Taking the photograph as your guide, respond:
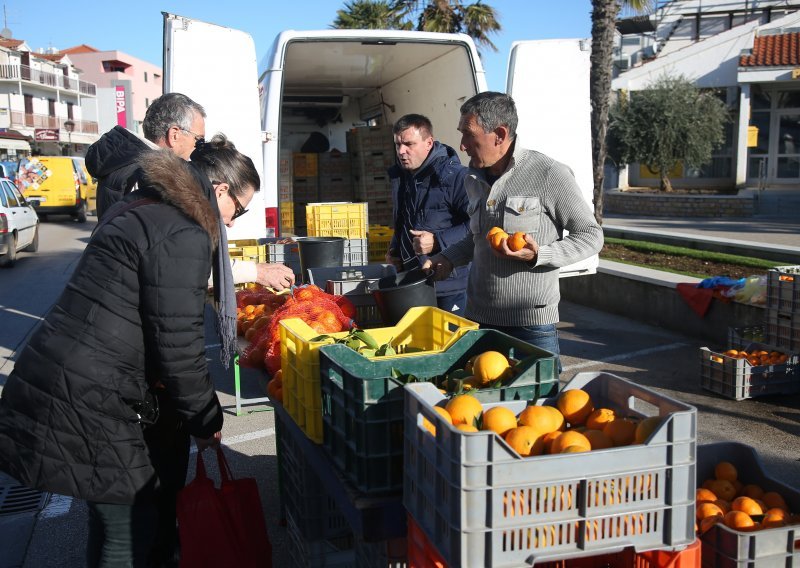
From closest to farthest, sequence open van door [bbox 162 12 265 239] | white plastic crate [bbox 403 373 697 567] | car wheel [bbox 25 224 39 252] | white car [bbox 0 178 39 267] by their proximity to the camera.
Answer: white plastic crate [bbox 403 373 697 567] < open van door [bbox 162 12 265 239] < white car [bbox 0 178 39 267] < car wheel [bbox 25 224 39 252]

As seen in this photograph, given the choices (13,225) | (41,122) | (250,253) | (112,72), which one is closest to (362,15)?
(13,225)

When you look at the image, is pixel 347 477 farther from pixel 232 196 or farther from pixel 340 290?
pixel 340 290

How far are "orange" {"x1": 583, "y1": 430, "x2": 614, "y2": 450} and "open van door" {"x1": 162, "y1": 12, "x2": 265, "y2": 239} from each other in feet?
17.0

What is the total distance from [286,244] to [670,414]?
4.79m

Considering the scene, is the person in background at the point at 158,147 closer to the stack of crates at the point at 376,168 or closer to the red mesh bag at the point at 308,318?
the red mesh bag at the point at 308,318

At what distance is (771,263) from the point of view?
9.43m

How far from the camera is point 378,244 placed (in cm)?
756

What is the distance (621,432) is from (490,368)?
17.9 inches

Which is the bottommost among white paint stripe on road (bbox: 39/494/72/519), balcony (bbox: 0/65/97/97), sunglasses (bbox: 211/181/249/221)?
white paint stripe on road (bbox: 39/494/72/519)

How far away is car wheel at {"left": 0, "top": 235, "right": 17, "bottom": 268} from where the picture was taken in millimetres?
15344

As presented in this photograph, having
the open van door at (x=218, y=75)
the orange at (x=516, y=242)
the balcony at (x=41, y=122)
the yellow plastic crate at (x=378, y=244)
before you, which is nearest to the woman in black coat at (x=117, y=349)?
the orange at (x=516, y=242)

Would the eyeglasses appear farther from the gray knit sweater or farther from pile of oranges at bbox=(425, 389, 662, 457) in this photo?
pile of oranges at bbox=(425, 389, 662, 457)

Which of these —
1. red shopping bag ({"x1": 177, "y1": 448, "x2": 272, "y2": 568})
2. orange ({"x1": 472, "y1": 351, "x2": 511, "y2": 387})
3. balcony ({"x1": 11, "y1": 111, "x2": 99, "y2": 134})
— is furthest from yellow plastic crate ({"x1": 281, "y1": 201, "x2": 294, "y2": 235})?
balcony ({"x1": 11, "y1": 111, "x2": 99, "y2": 134})

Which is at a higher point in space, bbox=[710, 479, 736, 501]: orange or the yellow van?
the yellow van
